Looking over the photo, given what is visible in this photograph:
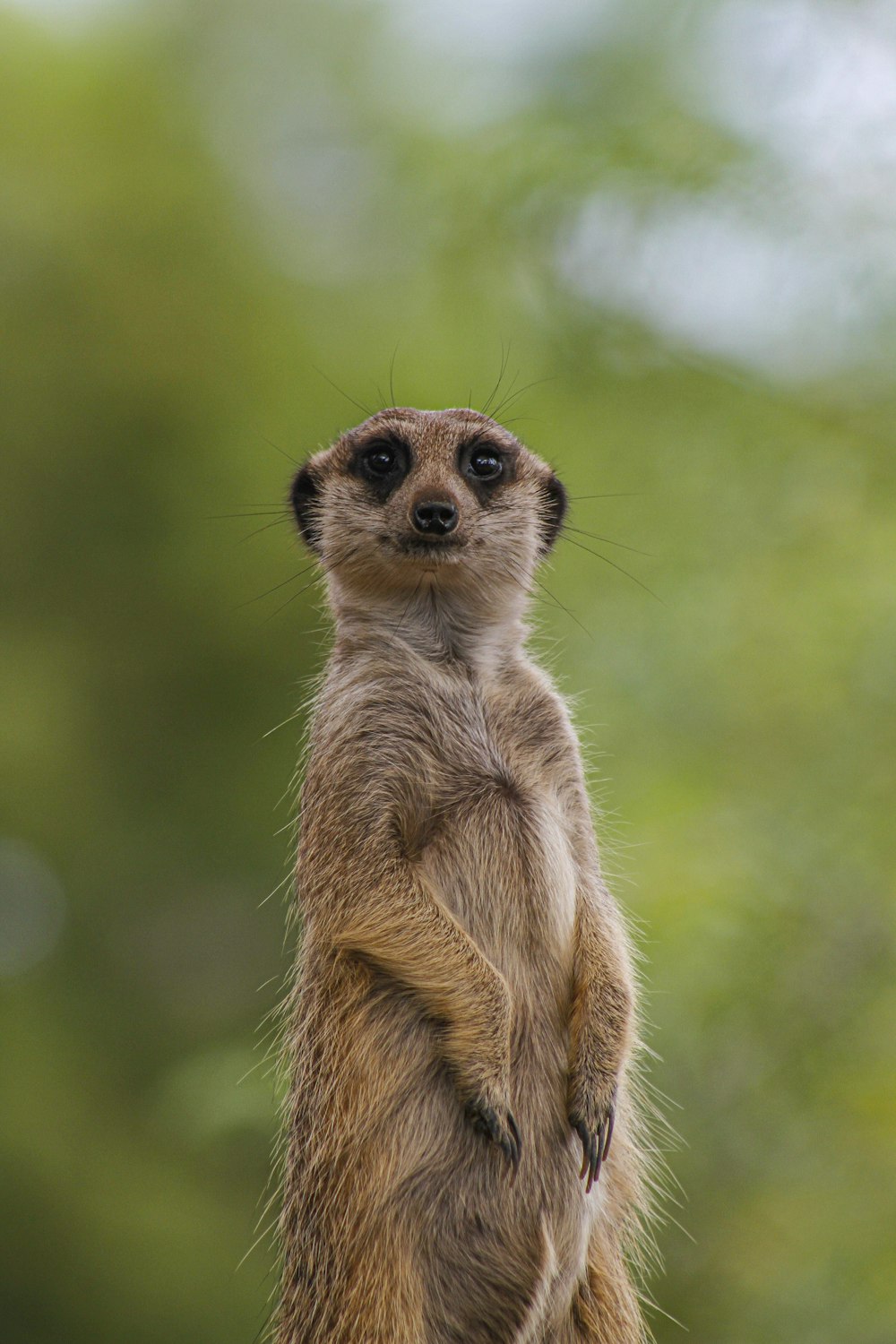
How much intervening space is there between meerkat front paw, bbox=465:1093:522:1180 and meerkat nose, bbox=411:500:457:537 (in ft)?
2.40

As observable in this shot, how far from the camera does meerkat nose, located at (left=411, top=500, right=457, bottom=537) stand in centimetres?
167

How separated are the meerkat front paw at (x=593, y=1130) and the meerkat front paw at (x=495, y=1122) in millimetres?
84

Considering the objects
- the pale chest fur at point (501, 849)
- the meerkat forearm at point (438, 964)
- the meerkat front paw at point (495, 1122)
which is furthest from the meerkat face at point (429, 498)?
the meerkat front paw at point (495, 1122)

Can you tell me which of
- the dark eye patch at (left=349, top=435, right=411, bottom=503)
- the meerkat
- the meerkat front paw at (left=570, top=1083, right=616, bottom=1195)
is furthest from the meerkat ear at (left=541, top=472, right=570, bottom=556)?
the meerkat front paw at (left=570, top=1083, right=616, bottom=1195)

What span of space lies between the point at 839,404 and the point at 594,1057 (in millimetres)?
2393

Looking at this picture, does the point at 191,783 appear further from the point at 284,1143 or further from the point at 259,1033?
the point at 284,1143

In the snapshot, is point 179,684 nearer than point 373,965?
No

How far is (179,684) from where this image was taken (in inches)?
148

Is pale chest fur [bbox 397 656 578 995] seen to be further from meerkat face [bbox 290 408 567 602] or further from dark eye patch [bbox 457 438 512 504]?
dark eye patch [bbox 457 438 512 504]

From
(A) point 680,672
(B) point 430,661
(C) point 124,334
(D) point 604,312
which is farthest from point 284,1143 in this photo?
(C) point 124,334

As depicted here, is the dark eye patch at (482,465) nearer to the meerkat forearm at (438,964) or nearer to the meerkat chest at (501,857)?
the meerkat chest at (501,857)

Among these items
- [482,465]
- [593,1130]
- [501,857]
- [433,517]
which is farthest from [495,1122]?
[482,465]

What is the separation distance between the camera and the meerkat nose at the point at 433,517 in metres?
1.67

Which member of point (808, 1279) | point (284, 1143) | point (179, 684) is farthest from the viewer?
point (179, 684)
